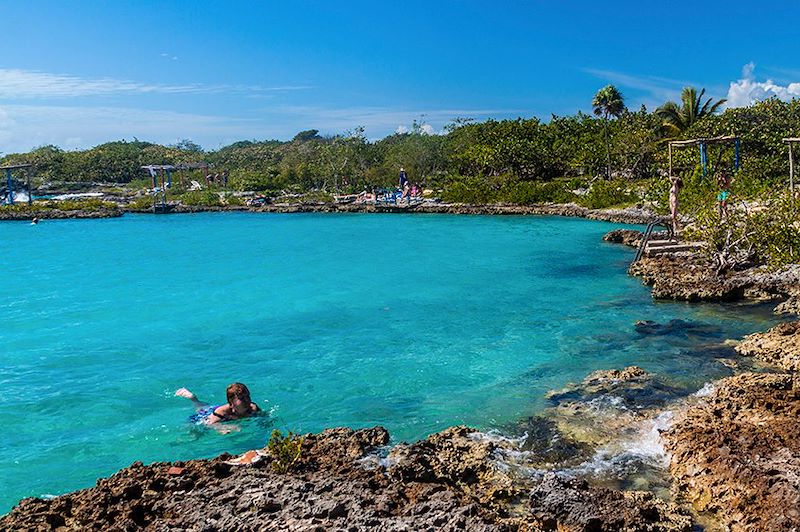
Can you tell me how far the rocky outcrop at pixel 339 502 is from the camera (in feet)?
21.3

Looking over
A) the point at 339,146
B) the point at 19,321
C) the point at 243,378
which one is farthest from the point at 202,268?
the point at 339,146

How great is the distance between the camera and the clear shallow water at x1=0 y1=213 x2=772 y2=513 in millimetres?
11242

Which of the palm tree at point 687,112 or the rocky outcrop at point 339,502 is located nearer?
the rocky outcrop at point 339,502

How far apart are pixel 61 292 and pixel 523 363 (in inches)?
811

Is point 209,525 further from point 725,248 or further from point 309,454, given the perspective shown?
point 725,248

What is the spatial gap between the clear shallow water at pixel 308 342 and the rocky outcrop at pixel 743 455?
68.9 inches

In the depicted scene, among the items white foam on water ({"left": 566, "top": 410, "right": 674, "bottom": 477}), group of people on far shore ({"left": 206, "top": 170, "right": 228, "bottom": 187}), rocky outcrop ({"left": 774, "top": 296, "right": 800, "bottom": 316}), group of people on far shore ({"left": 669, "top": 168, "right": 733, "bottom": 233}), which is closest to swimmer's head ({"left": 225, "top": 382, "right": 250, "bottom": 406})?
white foam on water ({"left": 566, "top": 410, "right": 674, "bottom": 477})

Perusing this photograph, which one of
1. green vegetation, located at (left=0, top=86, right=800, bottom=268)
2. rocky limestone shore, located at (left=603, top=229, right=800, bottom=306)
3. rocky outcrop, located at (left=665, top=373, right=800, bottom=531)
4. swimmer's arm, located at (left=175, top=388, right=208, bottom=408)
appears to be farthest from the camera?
green vegetation, located at (left=0, top=86, right=800, bottom=268)

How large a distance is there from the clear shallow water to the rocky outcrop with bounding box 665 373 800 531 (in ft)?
5.74

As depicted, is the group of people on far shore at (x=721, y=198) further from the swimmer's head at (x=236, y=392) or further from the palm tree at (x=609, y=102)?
the palm tree at (x=609, y=102)

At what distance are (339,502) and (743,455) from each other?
16.8ft

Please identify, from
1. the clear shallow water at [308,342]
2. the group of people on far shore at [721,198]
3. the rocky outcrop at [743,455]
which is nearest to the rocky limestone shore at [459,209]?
the clear shallow water at [308,342]

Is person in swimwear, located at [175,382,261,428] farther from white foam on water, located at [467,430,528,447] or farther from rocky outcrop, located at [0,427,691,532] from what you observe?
white foam on water, located at [467,430,528,447]

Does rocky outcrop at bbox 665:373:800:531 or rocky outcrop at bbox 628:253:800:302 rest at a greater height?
rocky outcrop at bbox 628:253:800:302
